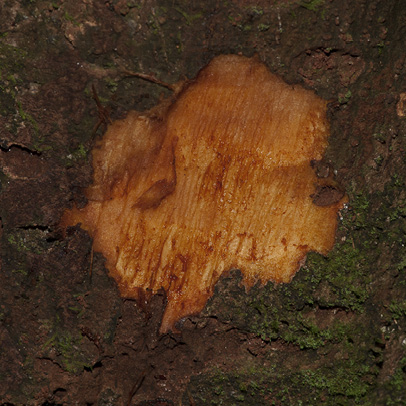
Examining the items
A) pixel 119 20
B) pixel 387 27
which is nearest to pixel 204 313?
pixel 119 20

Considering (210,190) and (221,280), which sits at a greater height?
Result: (210,190)

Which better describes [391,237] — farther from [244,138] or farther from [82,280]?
[82,280]

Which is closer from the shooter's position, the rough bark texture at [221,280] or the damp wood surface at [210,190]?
the rough bark texture at [221,280]

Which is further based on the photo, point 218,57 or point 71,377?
point 71,377
